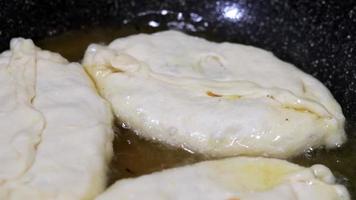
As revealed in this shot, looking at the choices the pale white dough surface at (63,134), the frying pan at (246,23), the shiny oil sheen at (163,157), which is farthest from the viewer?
the frying pan at (246,23)

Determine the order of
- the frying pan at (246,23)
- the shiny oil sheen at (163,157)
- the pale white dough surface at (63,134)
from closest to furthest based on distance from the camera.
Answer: the pale white dough surface at (63,134) → the shiny oil sheen at (163,157) → the frying pan at (246,23)

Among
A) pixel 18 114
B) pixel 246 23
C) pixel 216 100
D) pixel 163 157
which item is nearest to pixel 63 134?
pixel 18 114

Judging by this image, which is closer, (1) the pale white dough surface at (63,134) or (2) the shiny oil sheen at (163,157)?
(1) the pale white dough surface at (63,134)

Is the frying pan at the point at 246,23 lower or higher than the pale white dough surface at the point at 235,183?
higher

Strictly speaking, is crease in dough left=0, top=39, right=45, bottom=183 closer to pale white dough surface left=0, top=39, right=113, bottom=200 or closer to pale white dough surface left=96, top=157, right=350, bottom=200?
pale white dough surface left=0, top=39, right=113, bottom=200

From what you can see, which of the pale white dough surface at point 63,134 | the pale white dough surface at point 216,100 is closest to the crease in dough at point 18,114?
the pale white dough surface at point 63,134

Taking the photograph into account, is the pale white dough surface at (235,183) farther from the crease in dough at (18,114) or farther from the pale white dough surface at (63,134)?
the crease in dough at (18,114)

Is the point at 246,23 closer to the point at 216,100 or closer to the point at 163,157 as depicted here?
the point at 216,100
